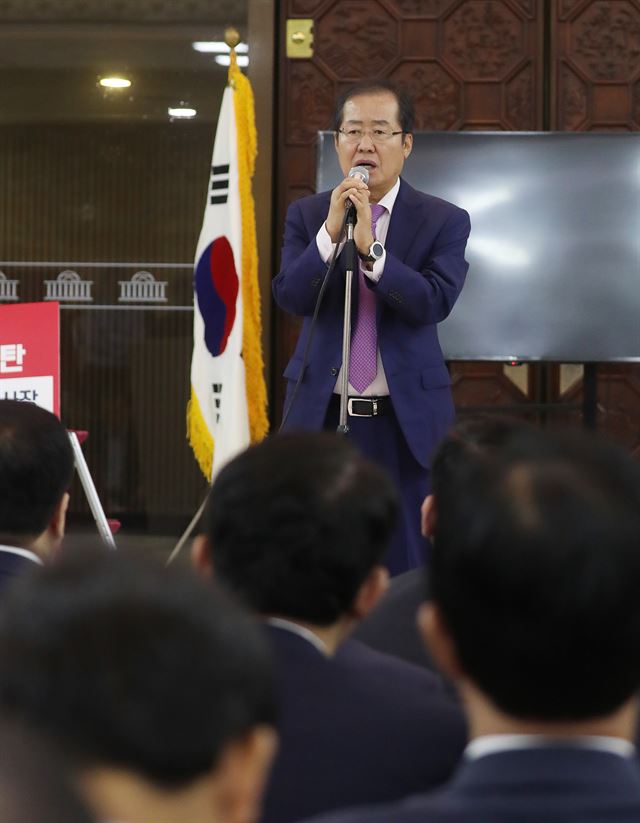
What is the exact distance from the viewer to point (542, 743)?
889mm

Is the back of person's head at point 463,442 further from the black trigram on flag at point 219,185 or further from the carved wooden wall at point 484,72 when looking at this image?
the carved wooden wall at point 484,72

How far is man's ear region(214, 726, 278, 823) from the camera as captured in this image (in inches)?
26.4

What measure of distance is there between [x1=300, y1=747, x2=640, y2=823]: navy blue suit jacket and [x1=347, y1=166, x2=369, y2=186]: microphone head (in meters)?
2.28

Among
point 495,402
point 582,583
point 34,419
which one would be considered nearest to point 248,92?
point 495,402

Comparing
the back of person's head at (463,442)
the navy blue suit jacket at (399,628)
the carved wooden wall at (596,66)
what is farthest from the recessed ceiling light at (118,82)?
the navy blue suit jacket at (399,628)

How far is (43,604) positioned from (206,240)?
4212 mm

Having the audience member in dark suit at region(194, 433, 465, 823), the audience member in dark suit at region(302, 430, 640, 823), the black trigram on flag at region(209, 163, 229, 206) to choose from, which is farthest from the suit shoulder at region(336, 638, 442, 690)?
the black trigram on flag at region(209, 163, 229, 206)

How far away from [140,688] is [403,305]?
2487 millimetres

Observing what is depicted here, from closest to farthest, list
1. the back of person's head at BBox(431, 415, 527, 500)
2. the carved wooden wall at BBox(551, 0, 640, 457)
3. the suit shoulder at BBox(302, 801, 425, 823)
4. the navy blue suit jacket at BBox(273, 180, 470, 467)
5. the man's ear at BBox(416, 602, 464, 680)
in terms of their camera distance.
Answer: the suit shoulder at BBox(302, 801, 425, 823) → the man's ear at BBox(416, 602, 464, 680) → the back of person's head at BBox(431, 415, 527, 500) → the navy blue suit jacket at BBox(273, 180, 470, 467) → the carved wooden wall at BBox(551, 0, 640, 457)

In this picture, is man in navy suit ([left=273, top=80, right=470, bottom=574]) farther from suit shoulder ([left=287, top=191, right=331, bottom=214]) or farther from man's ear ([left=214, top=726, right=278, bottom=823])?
man's ear ([left=214, top=726, right=278, bottom=823])

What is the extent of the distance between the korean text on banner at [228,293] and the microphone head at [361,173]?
1.57 metres

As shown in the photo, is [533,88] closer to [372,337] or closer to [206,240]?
[206,240]

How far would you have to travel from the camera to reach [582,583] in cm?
86

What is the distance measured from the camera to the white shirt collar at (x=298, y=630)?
1221mm
